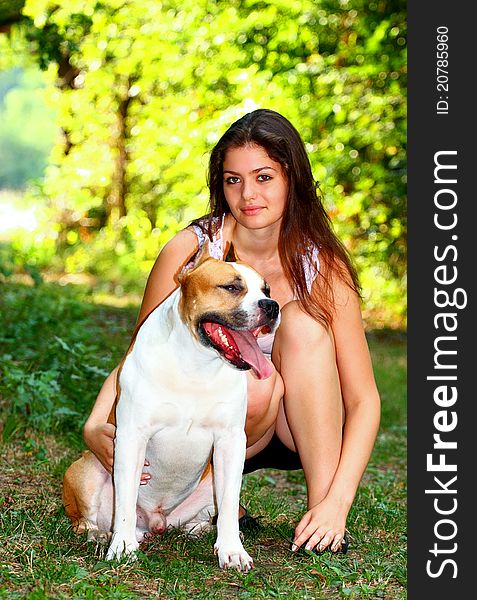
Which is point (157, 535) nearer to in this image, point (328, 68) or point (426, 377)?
point (426, 377)

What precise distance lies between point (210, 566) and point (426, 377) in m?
1.04

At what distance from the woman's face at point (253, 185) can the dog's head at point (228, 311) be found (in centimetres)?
43

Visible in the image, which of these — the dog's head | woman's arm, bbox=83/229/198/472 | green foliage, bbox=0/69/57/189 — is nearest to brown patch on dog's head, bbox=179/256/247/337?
the dog's head

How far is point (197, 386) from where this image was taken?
3.00 metres

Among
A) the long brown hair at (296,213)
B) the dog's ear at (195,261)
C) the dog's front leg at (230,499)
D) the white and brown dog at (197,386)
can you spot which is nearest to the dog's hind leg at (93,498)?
the white and brown dog at (197,386)

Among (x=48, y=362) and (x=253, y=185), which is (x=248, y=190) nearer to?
(x=253, y=185)

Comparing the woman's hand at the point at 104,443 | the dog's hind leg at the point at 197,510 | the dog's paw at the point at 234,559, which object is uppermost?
the woman's hand at the point at 104,443

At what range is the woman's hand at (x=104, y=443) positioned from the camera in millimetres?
3195

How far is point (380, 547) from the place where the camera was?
341 centimetres

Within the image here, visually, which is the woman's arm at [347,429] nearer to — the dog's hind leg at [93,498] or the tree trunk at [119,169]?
the dog's hind leg at [93,498]

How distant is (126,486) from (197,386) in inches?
15.0

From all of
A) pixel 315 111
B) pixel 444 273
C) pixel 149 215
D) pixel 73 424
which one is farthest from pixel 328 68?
pixel 444 273

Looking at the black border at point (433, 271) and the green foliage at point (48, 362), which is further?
the green foliage at point (48, 362)

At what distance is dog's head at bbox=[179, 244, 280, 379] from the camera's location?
2.97m
